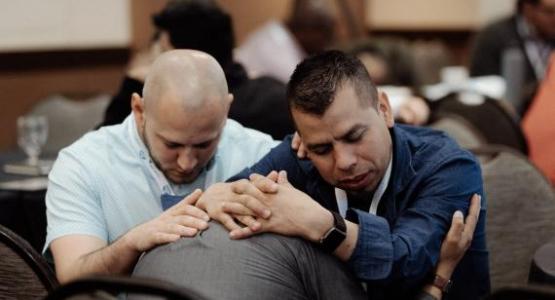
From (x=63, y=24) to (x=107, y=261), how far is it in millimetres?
3448

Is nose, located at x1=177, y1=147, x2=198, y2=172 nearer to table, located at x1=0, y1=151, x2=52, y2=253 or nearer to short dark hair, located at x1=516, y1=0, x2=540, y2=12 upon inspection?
table, located at x1=0, y1=151, x2=52, y2=253

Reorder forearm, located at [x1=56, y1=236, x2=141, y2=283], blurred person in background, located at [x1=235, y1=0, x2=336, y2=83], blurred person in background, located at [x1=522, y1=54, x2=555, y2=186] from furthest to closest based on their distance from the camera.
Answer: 1. blurred person in background, located at [x1=235, y1=0, x2=336, y2=83]
2. blurred person in background, located at [x1=522, y1=54, x2=555, y2=186]
3. forearm, located at [x1=56, y1=236, x2=141, y2=283]

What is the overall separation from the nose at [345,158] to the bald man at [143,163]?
12.8 inches

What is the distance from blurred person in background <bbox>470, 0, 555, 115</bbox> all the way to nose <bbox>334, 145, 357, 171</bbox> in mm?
2252

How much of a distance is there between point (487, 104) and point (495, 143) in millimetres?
153

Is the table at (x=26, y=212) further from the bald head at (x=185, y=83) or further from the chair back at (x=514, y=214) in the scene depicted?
the chair back at (x=514, y=214)

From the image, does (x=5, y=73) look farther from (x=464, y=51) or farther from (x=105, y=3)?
(x=464, y=51)

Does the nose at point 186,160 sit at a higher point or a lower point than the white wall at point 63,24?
higher

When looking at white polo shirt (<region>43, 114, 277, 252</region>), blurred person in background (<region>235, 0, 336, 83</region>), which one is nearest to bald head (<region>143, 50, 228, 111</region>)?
white polo shirt (<region>43, 114, 277, 252</region>)

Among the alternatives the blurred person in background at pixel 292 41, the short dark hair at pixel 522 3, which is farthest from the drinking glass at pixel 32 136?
the short dark hair at pixel 522 3

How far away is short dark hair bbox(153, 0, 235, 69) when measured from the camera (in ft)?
8.54

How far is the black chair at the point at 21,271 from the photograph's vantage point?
1.67 metres

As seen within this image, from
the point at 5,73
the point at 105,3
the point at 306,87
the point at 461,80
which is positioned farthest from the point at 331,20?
the point at 306,87

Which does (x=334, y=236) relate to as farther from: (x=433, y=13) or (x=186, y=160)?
(x=433, y=13)
